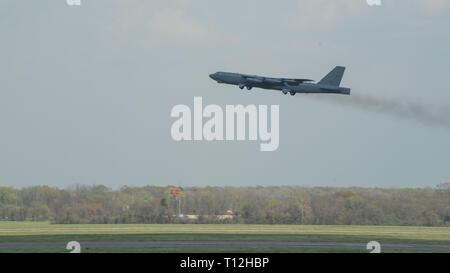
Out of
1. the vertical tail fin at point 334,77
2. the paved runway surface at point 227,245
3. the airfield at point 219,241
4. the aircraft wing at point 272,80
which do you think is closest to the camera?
the airfield at point 219,241

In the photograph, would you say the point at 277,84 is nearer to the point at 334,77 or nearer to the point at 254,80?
the point at 254,80

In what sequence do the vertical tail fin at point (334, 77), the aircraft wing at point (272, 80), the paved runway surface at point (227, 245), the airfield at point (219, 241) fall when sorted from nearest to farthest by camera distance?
the airfield at point (219, 241)
the paved runway surface at point (227, 245)
the aircraft wing at point (272, 80)
the vertical tail fin at point (334, 77)

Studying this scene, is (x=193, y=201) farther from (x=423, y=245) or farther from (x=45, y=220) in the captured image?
(x=423, y=245)

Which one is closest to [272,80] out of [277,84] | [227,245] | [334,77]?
[277,84]

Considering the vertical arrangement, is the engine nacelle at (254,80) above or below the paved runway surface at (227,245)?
above

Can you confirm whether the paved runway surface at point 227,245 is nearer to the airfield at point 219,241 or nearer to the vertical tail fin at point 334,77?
the airfield at point 219,241

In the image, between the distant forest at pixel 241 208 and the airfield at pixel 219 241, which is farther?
the distant forest at pixel 241 208

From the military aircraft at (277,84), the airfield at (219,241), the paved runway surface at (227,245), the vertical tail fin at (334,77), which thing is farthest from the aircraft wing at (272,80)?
the paved runway surface at (227,245)
